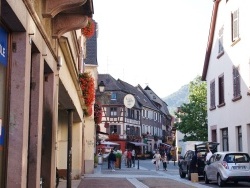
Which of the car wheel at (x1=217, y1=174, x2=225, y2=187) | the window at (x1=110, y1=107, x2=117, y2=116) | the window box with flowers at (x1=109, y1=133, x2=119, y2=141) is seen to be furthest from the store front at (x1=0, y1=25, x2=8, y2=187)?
the window at (x1=110, y1=107, x2=117, y2=116)

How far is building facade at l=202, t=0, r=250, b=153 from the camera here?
2597 centimetres

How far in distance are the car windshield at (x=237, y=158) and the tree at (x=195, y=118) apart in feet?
142

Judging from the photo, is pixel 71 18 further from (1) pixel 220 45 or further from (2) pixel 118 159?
(2) pixel 118 159

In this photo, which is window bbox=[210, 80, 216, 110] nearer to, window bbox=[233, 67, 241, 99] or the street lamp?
window bbox=[233, 67, 241, 99]

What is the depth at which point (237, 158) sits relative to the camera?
73.5 feet

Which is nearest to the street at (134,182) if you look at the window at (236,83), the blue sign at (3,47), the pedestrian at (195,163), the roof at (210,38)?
the pedestrian at (195,163)

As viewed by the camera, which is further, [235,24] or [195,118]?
[195,118]

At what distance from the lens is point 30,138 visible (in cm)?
810

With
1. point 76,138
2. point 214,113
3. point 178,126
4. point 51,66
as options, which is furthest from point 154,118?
point 51,66

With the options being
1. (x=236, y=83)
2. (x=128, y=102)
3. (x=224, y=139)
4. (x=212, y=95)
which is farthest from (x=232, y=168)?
(x=128, y=102)

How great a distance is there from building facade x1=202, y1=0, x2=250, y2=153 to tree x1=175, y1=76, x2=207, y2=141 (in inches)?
1238

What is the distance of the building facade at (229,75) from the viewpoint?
26.0 meters

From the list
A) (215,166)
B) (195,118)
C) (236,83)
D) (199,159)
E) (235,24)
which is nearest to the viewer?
(215,166)

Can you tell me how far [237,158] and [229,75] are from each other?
7748 millimetres
